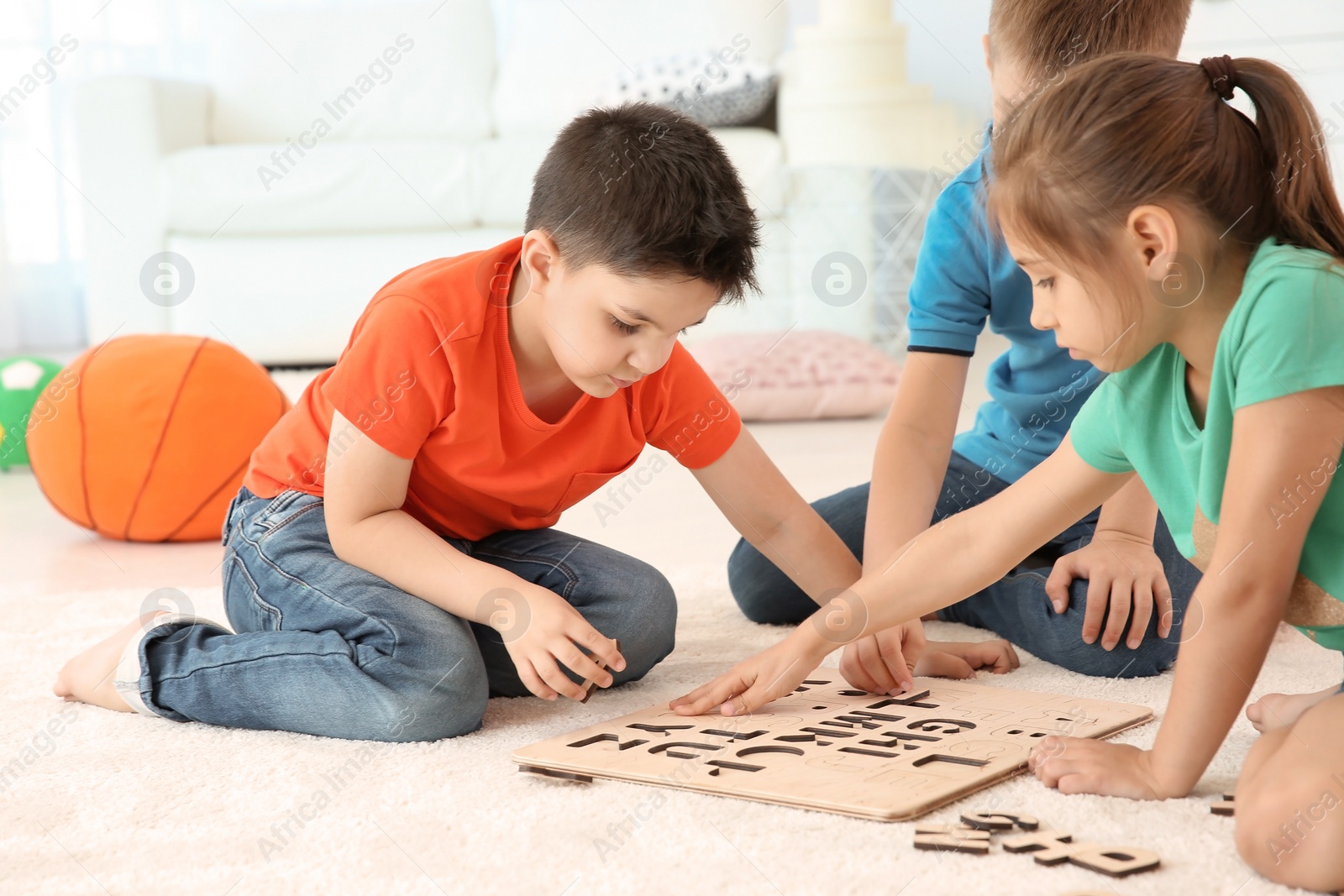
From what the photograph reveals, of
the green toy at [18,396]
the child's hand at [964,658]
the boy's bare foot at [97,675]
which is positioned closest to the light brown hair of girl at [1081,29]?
the child's hand at [964,658]

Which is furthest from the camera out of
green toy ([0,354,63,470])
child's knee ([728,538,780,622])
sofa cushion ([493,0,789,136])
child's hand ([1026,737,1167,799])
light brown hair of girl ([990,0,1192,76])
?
sofa cushion ([493,0,789,136])

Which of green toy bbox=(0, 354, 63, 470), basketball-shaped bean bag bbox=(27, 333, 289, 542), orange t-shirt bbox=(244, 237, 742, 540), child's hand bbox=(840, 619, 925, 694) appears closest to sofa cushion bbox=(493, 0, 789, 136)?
green toy bbox=(0, 354, 63, 470)

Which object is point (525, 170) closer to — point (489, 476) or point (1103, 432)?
point (489, 476)

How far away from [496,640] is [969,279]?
1.78 ft

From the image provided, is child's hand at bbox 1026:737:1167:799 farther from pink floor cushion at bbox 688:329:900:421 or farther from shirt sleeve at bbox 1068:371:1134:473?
pink floor cushion at bbox 688:329:900:421

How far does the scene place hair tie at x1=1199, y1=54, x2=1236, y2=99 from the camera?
0.71 meters

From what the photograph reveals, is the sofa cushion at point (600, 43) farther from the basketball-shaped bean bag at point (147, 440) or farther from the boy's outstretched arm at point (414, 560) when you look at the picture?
the boy's outstretched arm at point (414, 560)

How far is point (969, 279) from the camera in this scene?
117 centimetres

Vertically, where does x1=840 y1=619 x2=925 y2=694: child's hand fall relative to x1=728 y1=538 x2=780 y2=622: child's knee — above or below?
above

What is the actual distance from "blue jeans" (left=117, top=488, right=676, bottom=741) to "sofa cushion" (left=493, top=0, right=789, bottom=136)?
93.1 inches

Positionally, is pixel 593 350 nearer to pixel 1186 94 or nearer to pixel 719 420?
pixel 719 420

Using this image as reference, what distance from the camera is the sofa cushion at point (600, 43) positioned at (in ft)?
10.8

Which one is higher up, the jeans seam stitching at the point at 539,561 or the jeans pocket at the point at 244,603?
the jeans seam stitching at the point at 539,561

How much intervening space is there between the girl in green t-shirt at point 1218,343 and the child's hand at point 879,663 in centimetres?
19
